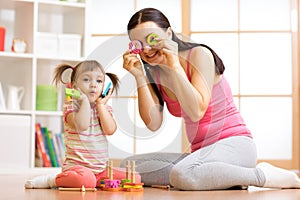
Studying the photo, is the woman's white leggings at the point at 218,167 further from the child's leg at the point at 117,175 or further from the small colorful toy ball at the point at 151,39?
the small colorful toy ball at the point at 151,39

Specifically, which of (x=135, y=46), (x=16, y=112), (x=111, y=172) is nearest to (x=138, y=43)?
(x=135, y=46)

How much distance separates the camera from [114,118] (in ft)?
5.44

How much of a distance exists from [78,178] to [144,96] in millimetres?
311

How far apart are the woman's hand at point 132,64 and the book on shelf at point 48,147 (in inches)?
73.7

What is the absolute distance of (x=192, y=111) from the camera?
1745 millimetres

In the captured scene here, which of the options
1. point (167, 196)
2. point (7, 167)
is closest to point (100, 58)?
point (167, 196)

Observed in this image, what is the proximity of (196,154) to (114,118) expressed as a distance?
34 centimetres

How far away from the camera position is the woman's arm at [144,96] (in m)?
1.62

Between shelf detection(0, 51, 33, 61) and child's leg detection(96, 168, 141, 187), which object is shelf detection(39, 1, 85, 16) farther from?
child's leg detection(96, 168, 141, 187)

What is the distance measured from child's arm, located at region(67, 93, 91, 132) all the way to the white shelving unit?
5.42ft

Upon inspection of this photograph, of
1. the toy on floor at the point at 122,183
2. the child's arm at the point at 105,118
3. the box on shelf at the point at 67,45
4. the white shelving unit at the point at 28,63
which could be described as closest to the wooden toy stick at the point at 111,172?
the toy on floor at the point at 122,183

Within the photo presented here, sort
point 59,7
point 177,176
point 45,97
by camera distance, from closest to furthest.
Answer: point 177,176 → point 45,97 → point 59,7

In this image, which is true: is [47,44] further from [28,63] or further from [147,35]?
[147,35]

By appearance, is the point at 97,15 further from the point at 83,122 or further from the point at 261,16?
the point at 83,122
